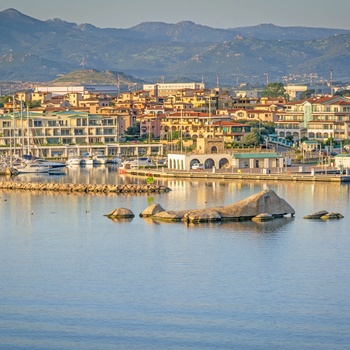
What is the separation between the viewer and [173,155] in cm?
3669

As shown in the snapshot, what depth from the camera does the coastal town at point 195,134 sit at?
3628 cm

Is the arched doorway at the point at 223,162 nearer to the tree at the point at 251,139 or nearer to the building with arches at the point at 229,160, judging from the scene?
the building with arches at the point at 229,160

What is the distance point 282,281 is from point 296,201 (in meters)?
9.78

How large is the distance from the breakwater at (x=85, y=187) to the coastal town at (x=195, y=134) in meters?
5.32

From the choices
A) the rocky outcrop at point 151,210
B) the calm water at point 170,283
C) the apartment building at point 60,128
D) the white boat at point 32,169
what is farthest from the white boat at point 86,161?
the rocky outcrop at point 151,210

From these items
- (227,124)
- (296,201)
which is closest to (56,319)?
(296,201)

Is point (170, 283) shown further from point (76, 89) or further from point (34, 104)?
point (76, 89)

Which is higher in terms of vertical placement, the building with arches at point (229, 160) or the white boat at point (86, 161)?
the building with arches at point (229, 160)

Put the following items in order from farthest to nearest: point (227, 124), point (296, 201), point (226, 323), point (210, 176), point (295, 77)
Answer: point (295, 77) → point (227, 124) → point (210, 176) → point (296, 201) → point (226, 323)

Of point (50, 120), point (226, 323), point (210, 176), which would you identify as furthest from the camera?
point (50, 120)

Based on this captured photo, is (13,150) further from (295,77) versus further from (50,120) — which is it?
(295,77)

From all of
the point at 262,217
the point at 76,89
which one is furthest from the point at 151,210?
the point at 76,89

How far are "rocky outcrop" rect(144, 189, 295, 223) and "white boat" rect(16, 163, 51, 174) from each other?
14.7 m

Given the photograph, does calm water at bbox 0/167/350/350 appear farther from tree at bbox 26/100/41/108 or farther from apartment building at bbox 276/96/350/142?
tree at bbox 26/100/41/108
